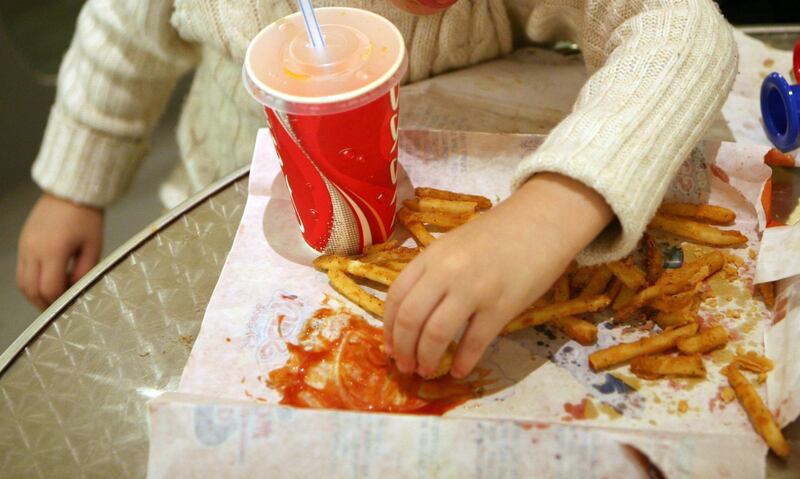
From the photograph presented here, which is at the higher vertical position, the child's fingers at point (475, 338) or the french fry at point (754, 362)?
the child's fingers at point (475, 338)

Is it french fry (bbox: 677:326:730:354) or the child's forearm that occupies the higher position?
the child's forearm

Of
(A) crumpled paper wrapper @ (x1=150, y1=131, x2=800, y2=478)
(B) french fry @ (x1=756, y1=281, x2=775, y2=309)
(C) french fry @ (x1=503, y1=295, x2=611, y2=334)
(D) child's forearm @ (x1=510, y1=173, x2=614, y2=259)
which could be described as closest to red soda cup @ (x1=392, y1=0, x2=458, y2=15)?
(A) crumpled paper wrapper @ (x1=150, y1=131, x2=800, y2=478)

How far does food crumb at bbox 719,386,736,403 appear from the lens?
65cm

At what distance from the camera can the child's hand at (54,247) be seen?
3.71 ft

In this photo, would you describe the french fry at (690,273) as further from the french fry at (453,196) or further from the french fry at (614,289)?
the french fry at (453,196)

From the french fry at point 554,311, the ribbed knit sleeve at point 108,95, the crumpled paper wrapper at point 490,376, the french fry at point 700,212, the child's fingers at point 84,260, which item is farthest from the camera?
the child's fingers at point 84,260

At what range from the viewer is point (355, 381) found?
68 cm

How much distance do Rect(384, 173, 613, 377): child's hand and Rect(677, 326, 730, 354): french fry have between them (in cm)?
15

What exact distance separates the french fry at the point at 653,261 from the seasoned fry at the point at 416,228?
249 mm

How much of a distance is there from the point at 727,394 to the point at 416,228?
374 millimetres

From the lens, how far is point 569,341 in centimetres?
71

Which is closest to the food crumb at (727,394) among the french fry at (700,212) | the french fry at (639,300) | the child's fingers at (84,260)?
the french fry at (639,300)

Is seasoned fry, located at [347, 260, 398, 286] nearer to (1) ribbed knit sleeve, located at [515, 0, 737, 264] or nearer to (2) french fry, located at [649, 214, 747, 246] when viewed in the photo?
(1) ribbed knit sleeve, located at [515, 0, 737, 264]

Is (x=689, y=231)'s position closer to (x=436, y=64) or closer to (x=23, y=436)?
(x=436, y=64)
